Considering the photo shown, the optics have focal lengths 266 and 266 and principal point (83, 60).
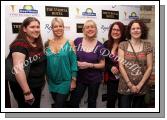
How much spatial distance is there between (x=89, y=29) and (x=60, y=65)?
0.46 metres

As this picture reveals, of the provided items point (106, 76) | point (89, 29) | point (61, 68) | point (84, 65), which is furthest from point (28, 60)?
point (106, 76)

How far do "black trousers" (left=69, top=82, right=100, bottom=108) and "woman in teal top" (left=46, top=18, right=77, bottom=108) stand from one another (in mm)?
66

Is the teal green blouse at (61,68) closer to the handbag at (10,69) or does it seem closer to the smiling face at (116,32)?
the handbag at (10,69)

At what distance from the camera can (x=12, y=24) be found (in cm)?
257

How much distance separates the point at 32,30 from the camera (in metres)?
2.52

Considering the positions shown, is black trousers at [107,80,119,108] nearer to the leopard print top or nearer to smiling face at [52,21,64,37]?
the leopard print top

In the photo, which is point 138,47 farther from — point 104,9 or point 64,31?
point 64,31

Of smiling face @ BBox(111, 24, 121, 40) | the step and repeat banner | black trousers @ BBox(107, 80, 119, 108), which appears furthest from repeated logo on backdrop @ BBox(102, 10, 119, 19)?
black trousers @ BBox(107, 80, 119, 108)

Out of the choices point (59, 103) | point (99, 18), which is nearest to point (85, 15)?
point (99, 18)

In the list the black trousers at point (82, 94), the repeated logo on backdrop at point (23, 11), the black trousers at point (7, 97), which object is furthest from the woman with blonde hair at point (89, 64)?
the black trousers at point (7, 97)

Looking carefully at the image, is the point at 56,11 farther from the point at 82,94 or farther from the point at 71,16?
the point at 82,94

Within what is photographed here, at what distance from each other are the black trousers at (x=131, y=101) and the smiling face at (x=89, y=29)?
69 cm

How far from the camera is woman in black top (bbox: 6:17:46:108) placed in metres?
2.48

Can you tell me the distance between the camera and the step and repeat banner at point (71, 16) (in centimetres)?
258
